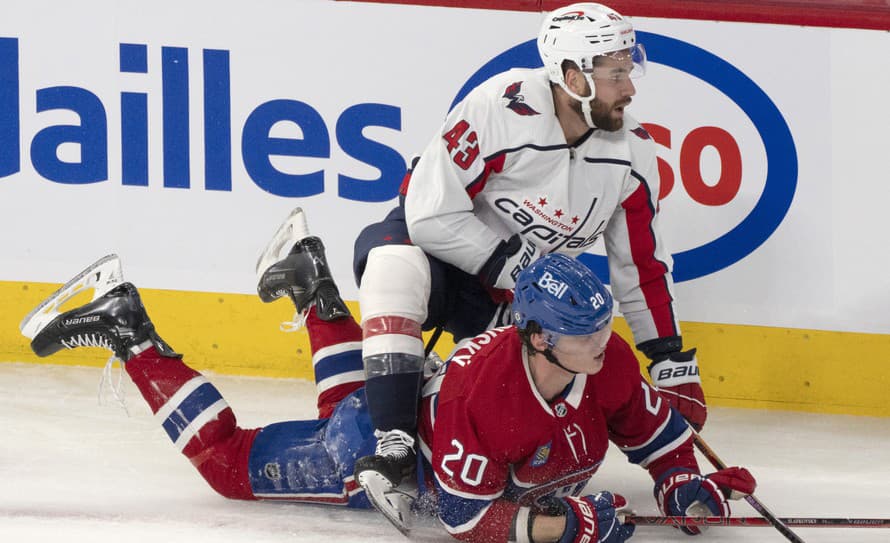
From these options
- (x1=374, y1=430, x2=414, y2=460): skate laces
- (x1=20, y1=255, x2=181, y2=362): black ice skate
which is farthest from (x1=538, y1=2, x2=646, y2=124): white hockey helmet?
(x1=20, y1=255, x2=181, y2=362): black ice skate

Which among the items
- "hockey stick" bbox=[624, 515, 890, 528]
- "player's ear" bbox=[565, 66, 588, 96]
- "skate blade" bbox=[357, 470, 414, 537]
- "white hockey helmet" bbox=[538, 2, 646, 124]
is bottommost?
"hockey stick" bbox=[624, 515, 890, 528]

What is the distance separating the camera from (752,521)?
10.1ft

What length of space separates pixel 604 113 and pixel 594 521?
2.98 ft

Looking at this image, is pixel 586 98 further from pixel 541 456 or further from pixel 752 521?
pixel 752 521

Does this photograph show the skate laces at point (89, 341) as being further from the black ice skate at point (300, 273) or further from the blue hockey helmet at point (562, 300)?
the blue hockey helmet at point (562, 300)

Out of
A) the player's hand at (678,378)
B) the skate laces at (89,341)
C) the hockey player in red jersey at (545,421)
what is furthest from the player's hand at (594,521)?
the skate laces at (89,341)

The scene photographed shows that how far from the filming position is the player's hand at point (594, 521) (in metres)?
2.94

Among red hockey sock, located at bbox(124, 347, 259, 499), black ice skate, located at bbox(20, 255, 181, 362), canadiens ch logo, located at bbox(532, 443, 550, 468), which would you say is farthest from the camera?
black ice skate, located at bbox(20, 255, 181, 362)

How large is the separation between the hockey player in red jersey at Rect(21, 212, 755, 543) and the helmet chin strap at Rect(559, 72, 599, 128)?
0.46 metres

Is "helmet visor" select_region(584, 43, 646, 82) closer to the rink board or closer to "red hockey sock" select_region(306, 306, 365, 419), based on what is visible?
"red hockey sock" select_region(306, 306, 365, 419)

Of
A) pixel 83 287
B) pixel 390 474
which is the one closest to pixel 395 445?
pixel 390 474

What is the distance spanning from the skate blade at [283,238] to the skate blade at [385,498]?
33.3 inches

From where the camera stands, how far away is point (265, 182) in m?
4.22

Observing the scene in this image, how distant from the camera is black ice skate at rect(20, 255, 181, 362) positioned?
347 cm
